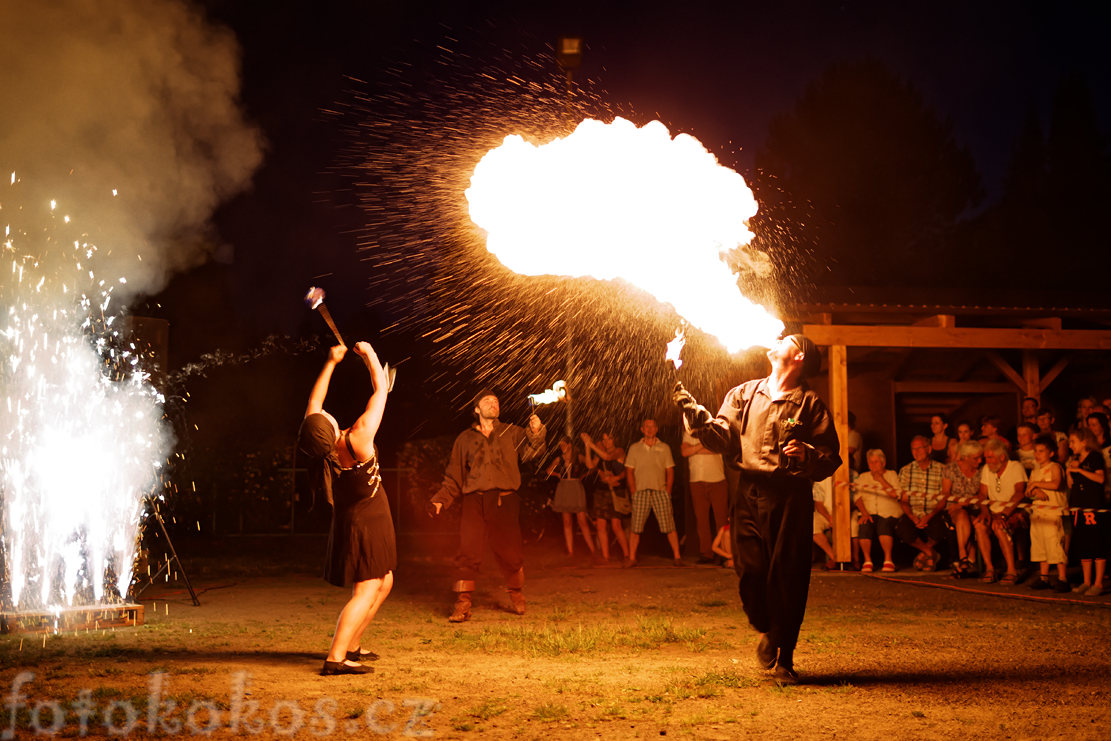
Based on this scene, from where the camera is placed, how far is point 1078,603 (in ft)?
31.3

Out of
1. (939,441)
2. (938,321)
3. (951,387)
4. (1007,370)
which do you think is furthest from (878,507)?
(951,387)

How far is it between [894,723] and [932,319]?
9.09 meters

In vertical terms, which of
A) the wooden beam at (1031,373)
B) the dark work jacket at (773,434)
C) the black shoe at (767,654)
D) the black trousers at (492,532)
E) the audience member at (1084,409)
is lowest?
the black shoe at (767,654)

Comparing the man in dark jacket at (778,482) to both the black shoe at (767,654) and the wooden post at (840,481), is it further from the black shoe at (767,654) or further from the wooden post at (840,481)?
the wooden post at (840,481)

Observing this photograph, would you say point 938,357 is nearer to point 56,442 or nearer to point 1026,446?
point 1026,446

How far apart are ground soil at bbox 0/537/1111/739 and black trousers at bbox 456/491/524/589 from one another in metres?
0.47

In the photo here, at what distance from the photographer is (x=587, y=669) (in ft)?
A: 21.3

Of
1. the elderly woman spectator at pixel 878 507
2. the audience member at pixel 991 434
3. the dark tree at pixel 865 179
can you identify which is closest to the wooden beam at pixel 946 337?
the audience member at pixel 991 434

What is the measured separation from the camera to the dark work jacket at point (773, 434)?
6.23 m

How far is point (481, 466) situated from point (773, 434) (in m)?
3.77

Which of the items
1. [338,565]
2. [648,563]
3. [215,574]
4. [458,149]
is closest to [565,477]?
[648,563]

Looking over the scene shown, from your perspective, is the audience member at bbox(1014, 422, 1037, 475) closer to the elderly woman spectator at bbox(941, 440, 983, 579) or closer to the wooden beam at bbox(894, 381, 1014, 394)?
the elderly woman spectator at bbox(941, 440, 983, 579)

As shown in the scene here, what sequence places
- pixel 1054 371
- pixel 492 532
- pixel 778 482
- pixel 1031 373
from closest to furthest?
pixel 778 482 < pixel 492 532 < pixel 1031 373 < pixel 1054 371

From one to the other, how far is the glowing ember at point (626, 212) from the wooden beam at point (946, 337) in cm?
491
